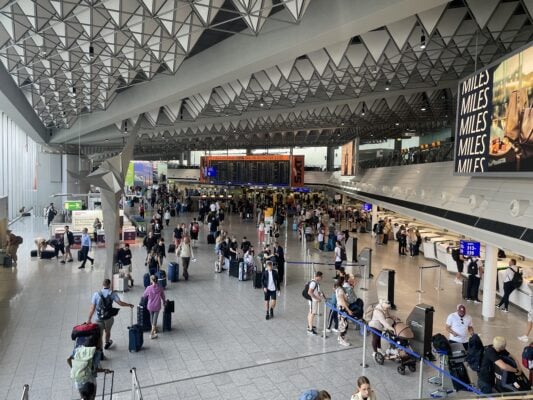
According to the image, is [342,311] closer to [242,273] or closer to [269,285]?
[269,285]

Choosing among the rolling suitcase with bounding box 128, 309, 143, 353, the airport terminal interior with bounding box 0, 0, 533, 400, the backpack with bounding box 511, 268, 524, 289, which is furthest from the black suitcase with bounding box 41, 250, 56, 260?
the backpack with bounding box 511, 268, 524, 289

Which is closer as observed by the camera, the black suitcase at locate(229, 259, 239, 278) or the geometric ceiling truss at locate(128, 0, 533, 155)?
the black suitcase at locate(229, 259, 239, 278)

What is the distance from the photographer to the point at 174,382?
7.00 m

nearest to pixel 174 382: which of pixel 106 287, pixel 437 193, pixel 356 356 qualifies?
pixel 106 287

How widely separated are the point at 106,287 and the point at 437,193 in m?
11.7

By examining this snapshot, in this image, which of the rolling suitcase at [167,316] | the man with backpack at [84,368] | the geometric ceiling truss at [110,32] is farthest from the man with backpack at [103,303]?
the geometric ceiling truss at [110,32]

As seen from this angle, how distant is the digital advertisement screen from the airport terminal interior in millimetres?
78

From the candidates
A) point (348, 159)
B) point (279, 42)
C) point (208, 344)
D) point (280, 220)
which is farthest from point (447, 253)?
point (348, 159)

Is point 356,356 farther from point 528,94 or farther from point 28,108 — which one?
point 28,108

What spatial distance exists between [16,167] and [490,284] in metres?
35.5

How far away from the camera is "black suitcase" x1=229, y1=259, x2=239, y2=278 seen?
14768 millimetres

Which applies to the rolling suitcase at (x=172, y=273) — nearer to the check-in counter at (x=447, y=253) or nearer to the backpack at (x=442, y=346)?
the backpack at (x=442, y=346)

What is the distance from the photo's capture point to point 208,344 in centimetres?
864

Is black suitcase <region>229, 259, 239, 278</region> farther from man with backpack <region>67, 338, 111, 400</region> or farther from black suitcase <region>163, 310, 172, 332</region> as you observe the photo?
man with backpack <region>67, 338, 111, 400</region>
